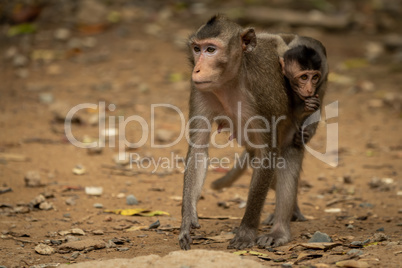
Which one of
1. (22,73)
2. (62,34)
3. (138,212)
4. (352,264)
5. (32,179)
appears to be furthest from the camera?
(62,34)

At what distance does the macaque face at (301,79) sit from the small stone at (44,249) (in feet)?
7.88

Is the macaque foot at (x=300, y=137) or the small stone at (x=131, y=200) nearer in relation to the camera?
the macaque foot at (x=300, y=137)

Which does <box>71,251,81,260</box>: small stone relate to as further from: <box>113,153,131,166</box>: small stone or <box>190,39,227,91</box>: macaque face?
<box>113,153,131,166</box>: small stone

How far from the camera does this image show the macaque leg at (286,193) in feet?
17.5

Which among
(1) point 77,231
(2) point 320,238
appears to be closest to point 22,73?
(1) point 77,231

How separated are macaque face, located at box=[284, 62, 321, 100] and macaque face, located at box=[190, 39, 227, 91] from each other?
0.74 m

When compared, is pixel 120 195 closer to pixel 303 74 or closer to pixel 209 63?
pixel 209 63

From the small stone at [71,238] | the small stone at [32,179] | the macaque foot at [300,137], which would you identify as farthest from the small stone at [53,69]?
the macaque foot at [300,137]

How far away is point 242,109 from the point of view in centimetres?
516

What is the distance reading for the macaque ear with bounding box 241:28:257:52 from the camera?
5094 mm

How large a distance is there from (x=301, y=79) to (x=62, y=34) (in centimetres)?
771

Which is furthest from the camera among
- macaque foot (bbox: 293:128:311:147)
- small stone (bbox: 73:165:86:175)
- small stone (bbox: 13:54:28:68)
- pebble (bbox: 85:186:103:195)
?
small stone (bbox: 13:54:28:68)

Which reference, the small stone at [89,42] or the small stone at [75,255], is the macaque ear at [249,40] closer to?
the small stone at [75,255]

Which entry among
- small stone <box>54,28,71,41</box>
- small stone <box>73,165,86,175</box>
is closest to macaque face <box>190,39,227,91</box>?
small stone <box>73,165,86,175</box>
